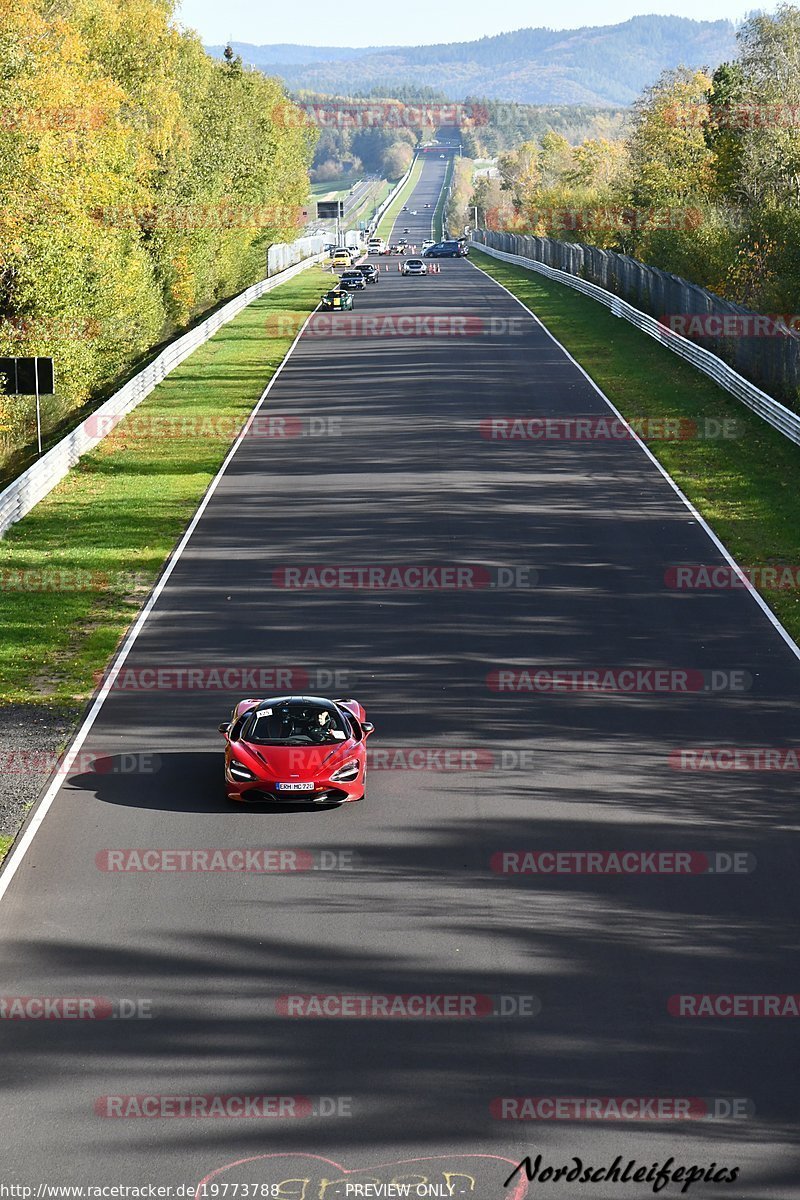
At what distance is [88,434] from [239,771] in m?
24.9

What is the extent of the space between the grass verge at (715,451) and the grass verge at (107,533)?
11661mm

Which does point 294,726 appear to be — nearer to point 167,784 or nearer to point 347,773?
point 347,773

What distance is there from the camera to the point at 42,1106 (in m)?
11.3

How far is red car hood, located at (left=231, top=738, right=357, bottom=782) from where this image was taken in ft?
56.4

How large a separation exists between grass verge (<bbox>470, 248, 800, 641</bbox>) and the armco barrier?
15.1 meters

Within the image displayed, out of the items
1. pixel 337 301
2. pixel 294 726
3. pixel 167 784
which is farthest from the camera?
pixel 337 301

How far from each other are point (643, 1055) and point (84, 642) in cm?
1453

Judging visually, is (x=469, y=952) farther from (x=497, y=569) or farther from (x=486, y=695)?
(x=497, y=569)

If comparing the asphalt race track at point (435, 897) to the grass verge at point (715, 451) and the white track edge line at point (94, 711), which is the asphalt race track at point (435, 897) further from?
the grass verge at point (715, 451)

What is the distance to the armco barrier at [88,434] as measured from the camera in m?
32.1

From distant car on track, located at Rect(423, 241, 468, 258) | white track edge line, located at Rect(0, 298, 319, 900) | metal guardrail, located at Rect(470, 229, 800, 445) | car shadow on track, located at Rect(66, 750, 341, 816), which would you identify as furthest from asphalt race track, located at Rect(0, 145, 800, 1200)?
distant car on track, located at Rect(423, 241, 468, 258)

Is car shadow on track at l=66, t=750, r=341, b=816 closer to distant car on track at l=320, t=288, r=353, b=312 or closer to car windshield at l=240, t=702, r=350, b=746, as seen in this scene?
car windshield at l=240, t=702, r=350, b=746

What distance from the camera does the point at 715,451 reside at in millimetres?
38406

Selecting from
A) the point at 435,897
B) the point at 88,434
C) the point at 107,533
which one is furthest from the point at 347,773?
the point at 88,434
